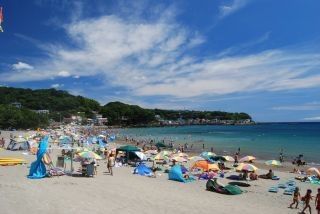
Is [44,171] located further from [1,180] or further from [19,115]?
[19,115]

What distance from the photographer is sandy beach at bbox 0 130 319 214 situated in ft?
38.7

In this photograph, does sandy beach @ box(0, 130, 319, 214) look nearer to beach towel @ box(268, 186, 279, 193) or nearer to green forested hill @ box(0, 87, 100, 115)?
beach towel @ box(268, 186, 279, 193)

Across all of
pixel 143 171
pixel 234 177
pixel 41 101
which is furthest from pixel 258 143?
pixel 41 101

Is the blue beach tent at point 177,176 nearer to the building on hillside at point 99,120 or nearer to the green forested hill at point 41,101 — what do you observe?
the building on hillside at point 99,120

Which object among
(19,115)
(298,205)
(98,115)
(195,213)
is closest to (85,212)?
(195,213)

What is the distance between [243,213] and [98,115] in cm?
16952

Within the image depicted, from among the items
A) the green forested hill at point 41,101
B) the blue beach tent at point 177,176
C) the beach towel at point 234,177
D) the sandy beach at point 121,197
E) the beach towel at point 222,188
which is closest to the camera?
the sandy beach at point 121,197

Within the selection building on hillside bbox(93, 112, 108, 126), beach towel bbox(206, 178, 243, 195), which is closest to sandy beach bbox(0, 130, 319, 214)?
beach towel bbox(206, 178, 243, 195)

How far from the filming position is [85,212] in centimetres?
1109

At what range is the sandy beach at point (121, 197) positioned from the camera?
38.7ft

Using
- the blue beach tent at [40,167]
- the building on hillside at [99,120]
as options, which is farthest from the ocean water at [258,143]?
the building on hillside at [99,120]

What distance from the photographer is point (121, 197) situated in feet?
44.9

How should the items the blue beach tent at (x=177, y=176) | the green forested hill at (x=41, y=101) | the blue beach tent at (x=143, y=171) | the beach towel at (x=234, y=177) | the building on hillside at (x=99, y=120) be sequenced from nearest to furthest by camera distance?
the blue beach tent at (x=177, y=176) < the beach towel at (x=234, y=177) < the blue beach tent at (x=143, y=171) < the building on hillside at (x=99, y=120) < the green forested hill at (x=41, y=101)

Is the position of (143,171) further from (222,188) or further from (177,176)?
(222,188)
